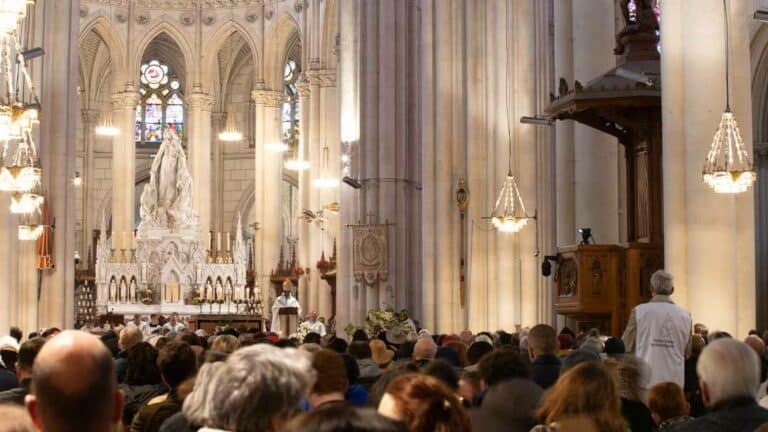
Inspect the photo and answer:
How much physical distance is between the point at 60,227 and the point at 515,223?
12.8 metres

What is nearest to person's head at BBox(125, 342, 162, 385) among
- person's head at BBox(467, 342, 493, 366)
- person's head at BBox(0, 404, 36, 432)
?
person's head at BBox(467, 342, 493, 366)

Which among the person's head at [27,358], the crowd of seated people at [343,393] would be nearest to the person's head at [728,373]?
the crowd of seated people at [343,393]

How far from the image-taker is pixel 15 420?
3.65 m

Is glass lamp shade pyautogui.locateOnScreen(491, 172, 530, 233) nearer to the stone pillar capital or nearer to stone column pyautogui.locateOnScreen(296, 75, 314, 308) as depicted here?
stone column pyautogui.locateOnScreen(296, 75, 314, 308)

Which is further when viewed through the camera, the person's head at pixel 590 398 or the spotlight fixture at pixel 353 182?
the spotlight fixture at pixel 353 182

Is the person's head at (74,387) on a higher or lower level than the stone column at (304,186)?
lower

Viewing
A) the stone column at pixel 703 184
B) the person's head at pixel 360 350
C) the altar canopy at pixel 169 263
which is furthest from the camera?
the altar canopy at pixel 169 263

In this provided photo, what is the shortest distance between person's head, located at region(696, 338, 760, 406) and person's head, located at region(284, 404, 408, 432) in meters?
2.67

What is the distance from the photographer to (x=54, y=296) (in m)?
30.6

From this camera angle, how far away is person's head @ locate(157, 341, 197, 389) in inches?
293

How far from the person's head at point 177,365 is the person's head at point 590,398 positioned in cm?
251

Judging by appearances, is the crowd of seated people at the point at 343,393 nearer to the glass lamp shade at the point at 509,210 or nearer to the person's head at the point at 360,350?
the person's head at the point at 360,350

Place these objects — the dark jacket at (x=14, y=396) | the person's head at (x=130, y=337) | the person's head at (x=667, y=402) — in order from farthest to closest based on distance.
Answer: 1. the person's head at (x=130, y=337)
2. the dark jacket at (x=14, y=396)
3. the person's head at (x=667, y=402)

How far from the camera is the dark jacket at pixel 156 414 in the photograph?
7004 mm
